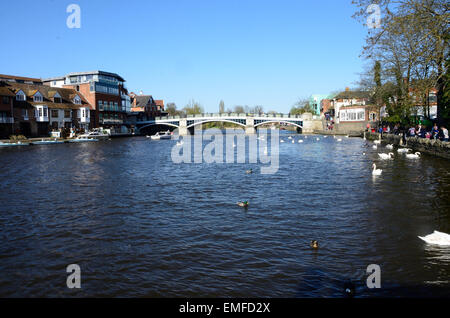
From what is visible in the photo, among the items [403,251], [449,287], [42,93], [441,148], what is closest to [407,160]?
[441,148]

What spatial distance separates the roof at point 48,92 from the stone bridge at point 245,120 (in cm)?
2195

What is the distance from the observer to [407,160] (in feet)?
107

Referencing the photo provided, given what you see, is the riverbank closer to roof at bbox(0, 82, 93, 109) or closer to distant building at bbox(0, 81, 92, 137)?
distant building at bbox(0, 81, 92, 137)

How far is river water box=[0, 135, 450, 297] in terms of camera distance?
8969 millimetres

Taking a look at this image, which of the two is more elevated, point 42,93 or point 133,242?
point 42,93

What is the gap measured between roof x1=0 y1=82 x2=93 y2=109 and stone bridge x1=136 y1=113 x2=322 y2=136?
21.9 meters

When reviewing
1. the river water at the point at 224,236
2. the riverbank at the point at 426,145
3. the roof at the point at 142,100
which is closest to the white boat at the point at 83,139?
the roof at the point at 142,100

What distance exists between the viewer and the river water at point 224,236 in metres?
8.97

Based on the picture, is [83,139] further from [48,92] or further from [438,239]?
[438,239]

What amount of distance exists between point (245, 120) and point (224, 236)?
8666 cm

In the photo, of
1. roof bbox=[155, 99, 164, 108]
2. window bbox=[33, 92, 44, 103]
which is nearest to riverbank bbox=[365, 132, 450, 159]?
window bbox=[33, 92, 44, 103]

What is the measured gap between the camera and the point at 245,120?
321 feet
